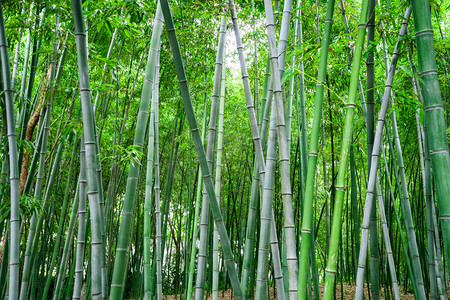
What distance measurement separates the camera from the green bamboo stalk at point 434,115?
98 cm

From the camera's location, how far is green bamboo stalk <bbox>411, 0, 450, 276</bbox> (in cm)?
98

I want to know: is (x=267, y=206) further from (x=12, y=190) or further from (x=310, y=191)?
(x=12, y=190)

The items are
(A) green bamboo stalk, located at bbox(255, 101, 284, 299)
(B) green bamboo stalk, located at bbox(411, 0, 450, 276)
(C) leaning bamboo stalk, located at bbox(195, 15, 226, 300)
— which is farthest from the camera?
(C) leaning bamboo stalk, located at bbox(195, 15, 226, 300)

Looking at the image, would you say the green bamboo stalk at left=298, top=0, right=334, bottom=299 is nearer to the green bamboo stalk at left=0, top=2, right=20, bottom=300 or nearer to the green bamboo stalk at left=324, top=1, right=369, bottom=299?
the green bamboo stalk at left=324, top=1, right=369, bottom=299

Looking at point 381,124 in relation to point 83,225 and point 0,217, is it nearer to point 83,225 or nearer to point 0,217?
point 83,225

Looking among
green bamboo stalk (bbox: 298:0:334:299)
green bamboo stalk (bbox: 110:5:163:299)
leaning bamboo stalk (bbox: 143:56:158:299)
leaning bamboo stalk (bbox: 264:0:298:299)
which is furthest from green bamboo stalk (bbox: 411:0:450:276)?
leaning bamboo stalk (bbox: 143:56:158:299)

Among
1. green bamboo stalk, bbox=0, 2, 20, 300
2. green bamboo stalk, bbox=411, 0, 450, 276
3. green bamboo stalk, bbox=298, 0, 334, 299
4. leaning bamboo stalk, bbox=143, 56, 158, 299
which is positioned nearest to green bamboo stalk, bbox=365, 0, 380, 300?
green bamboo stalk, bbox=298, 0, 334, 299

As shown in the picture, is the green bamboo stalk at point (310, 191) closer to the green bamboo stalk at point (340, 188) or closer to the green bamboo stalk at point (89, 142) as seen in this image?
the green bamboo stalk at point (340, 188)

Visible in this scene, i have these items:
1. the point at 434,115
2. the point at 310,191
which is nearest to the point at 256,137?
the point at 310,191

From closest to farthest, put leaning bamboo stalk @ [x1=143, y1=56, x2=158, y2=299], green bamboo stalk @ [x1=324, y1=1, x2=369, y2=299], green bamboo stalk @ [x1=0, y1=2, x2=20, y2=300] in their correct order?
green bamboo stalk @ [x1=324, y1=1, x2=369, y2=299] < green bamboo stalk @ [x1=0, y1=2, x2=20, y2=300] < leaning bamboo stalk @ [x1=143, y1=56, x2=158, y2=299]

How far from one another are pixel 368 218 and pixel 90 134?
44.7 inches

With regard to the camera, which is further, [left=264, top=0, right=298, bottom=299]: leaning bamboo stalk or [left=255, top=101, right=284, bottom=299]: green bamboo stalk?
[left=255, top=101, right=284, bottom=299]: green bamboo stalk

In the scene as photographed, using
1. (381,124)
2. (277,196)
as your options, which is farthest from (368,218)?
(277,196)

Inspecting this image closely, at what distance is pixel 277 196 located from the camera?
5.25m
